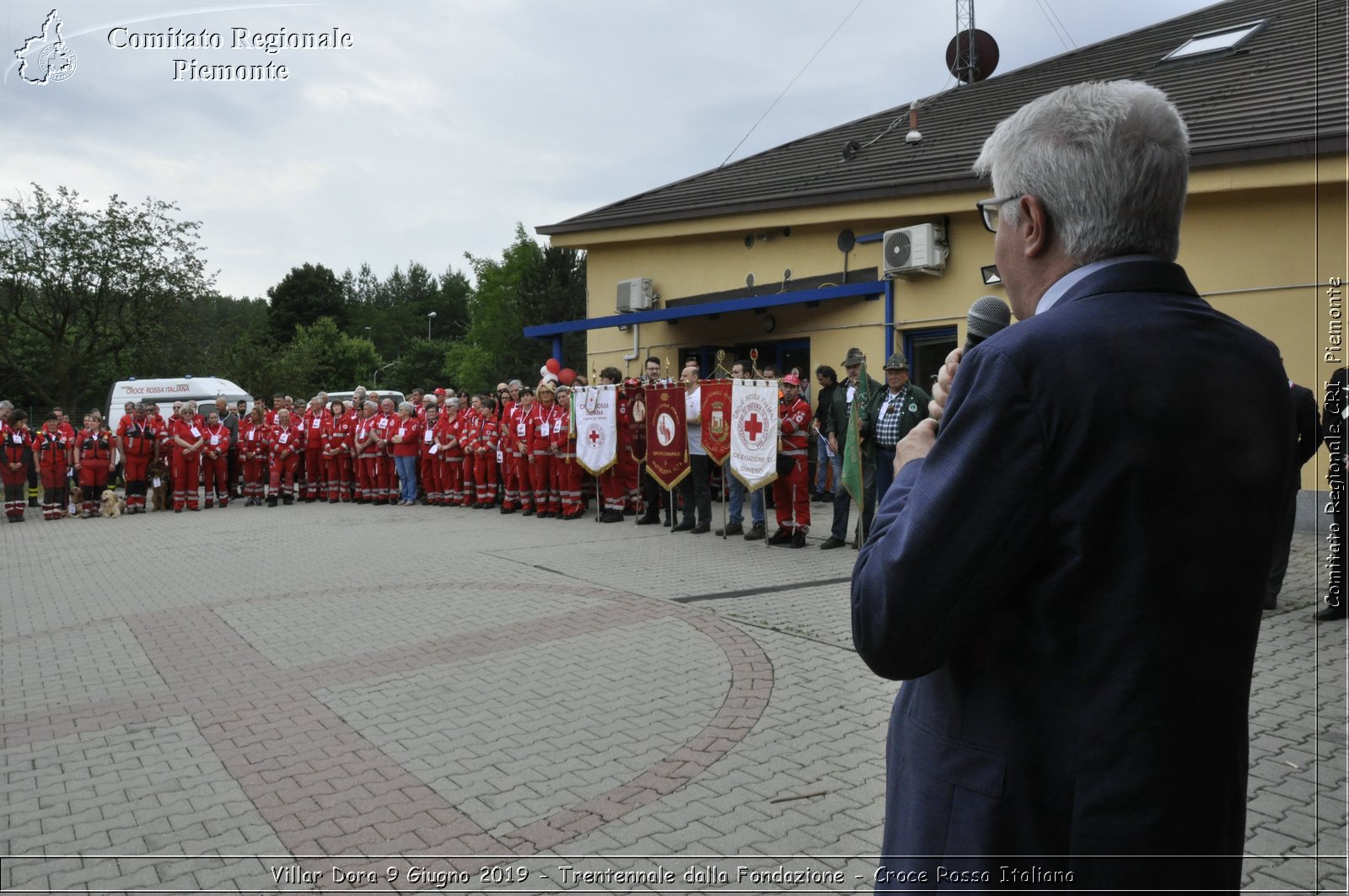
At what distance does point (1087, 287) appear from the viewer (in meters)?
1.48

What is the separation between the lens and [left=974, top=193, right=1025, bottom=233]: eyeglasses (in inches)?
64.1

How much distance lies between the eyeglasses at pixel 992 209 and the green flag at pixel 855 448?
359 inches

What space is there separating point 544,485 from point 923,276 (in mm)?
7432

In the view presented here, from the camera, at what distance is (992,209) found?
5.63 ft

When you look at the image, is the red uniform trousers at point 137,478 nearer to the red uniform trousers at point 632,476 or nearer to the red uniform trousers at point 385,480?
the red uniform trousers at point 385,480

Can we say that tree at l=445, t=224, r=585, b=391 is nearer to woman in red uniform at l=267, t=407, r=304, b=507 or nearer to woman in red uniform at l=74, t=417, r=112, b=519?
woman in red uniform at l=267, t=407, r=304, b=507

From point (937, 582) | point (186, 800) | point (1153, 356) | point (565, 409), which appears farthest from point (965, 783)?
point (565, 409)

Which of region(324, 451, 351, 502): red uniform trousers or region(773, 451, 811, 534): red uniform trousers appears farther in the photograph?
region(324, 451, 351, 502): red uniform trousers

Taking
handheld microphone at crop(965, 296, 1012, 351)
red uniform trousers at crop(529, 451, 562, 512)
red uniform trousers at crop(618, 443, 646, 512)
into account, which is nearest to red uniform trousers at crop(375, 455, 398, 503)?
red uniform trousers at crop(529, 451, 562, 512)

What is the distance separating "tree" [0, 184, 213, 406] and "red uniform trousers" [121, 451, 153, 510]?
633 inches

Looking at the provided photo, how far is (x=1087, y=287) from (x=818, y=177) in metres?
19.0

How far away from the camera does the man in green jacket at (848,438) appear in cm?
1136

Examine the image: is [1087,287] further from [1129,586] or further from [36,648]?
[36,648]

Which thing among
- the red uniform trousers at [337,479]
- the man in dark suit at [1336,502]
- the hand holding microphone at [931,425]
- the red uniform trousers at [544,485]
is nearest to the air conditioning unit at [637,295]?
the red uniform trousers at [544,485]
